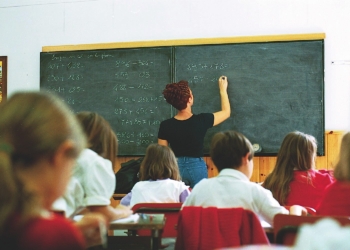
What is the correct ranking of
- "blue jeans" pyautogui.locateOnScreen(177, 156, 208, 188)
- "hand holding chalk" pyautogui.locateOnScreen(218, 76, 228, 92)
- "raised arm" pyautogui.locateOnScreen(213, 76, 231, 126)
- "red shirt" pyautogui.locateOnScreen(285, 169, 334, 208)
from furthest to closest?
"hand holding chalk" pyautogui.locateOnScreen(218, 76, 228, 92), "raised arm" pyautogui.locateOnScreen(213, 76, 231, 126), "blue jeans" pyautogui.locateOnScreen(177, 156, 208, 188), "red shirt" pyautogui.locateOnScreen(285, 169, 334, 208)

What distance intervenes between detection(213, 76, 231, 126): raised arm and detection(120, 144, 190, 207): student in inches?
48.8

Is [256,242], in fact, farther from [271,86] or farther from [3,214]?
[271,86]

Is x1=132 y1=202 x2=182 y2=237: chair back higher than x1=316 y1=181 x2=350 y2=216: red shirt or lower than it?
lower

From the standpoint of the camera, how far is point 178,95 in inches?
174

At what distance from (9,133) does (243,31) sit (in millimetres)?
4224

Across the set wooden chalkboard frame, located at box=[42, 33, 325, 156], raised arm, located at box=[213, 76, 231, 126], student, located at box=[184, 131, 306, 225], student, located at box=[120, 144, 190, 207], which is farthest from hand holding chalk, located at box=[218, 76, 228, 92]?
student, located at box=[184, 131, 306, 225]

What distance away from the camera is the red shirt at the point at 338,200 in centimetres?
225

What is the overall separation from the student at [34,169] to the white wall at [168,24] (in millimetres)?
3587

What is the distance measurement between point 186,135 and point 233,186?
6.53ft

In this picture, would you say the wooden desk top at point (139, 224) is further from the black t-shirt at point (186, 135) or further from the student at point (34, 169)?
the black t-shirt at point (186, 135)

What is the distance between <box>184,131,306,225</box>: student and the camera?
7.56ft

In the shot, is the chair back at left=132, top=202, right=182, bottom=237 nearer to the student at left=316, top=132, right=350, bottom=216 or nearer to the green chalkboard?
the student at left=316, top=132, right=350, bottom=216

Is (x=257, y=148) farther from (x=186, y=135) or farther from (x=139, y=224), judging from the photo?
(x=139, y=224)

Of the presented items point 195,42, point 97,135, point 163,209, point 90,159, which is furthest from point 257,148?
point 90,159
